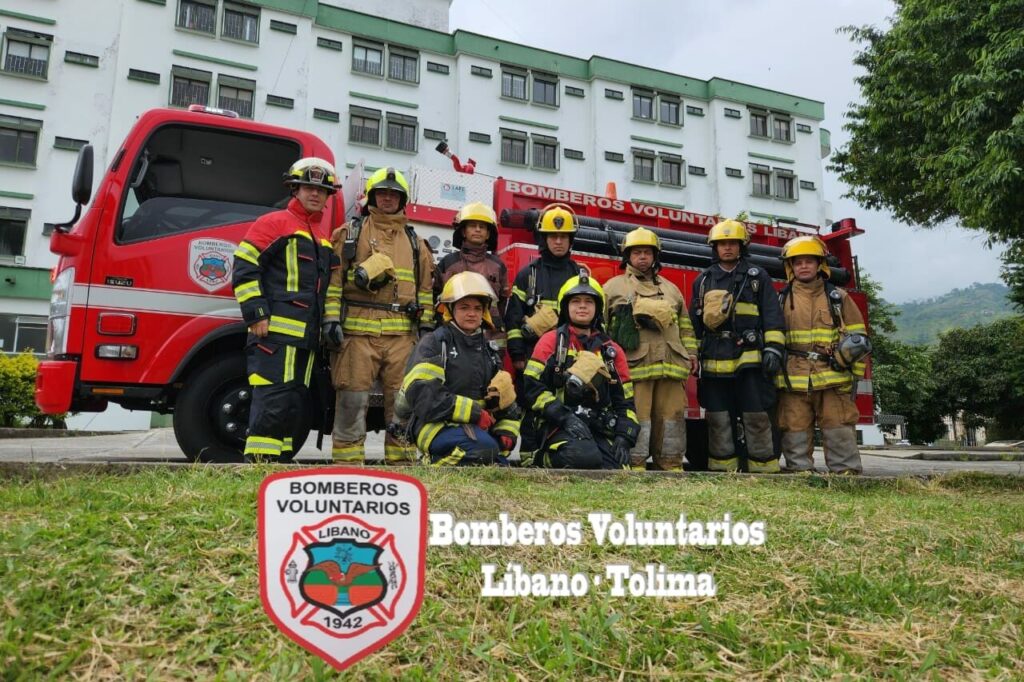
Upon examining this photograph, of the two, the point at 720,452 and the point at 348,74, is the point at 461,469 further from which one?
the point at 348,74

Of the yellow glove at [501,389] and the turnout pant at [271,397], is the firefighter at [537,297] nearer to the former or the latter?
the yellow glove at [501,389]

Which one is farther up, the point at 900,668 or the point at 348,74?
the point at 348,74

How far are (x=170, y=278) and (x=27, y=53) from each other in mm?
20887

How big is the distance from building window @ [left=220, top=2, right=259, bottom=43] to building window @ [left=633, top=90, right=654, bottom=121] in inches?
561

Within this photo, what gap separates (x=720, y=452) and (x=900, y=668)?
3905 mm

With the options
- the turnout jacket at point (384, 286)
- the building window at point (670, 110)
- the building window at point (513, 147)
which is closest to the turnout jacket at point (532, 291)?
the turnout jacket at point (384, 286)

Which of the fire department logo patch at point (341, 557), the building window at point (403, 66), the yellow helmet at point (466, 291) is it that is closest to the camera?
the fire department logo patch at point (341, 557)

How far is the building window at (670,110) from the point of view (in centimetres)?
2766

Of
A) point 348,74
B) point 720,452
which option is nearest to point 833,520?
point 720,452

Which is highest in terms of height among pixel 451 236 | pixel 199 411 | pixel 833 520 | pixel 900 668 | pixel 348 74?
pixel 348 74

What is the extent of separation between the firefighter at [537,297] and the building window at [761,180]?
25.1 metres

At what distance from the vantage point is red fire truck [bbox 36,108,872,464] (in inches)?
175

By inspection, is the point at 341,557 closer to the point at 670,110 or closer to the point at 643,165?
the point at 643,165

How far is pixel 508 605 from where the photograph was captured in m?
2.10
